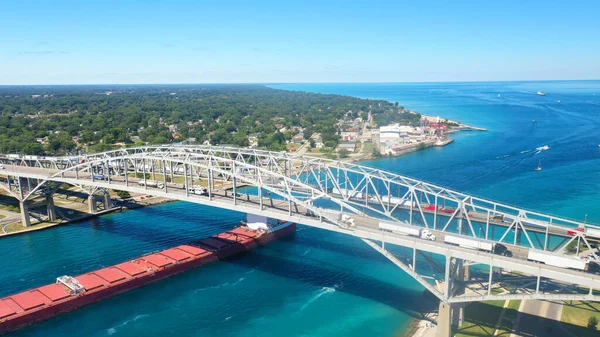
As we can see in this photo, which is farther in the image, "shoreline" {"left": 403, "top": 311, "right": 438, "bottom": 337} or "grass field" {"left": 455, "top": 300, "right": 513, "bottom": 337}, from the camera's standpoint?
"shoreline" {"left": 403, "top": 311, "right": 438, "bottom": 337}

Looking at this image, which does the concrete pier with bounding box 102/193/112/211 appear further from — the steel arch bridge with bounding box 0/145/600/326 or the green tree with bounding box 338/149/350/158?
the green tree with bounding box 338/149/350/158

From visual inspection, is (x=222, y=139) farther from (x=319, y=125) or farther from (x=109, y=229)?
(x=109, y=229)

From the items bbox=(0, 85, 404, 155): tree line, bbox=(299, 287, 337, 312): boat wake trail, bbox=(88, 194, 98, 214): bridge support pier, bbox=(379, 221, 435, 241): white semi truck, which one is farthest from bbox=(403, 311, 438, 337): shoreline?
bbox=(0, 85, 404, 155): tree line

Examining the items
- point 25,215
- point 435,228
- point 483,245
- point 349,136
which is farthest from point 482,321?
point 349,136

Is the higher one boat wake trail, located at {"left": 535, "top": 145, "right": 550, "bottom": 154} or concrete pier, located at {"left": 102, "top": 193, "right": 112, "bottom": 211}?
boat wake trail, located at {"left": 535, "top": 145, "right": 550, "bottom": 154}

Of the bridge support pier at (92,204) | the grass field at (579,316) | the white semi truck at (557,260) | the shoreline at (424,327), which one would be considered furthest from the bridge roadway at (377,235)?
the grass field at (579,316)

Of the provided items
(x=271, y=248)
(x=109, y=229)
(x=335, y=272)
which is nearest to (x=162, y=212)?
(x=109, y=229)
